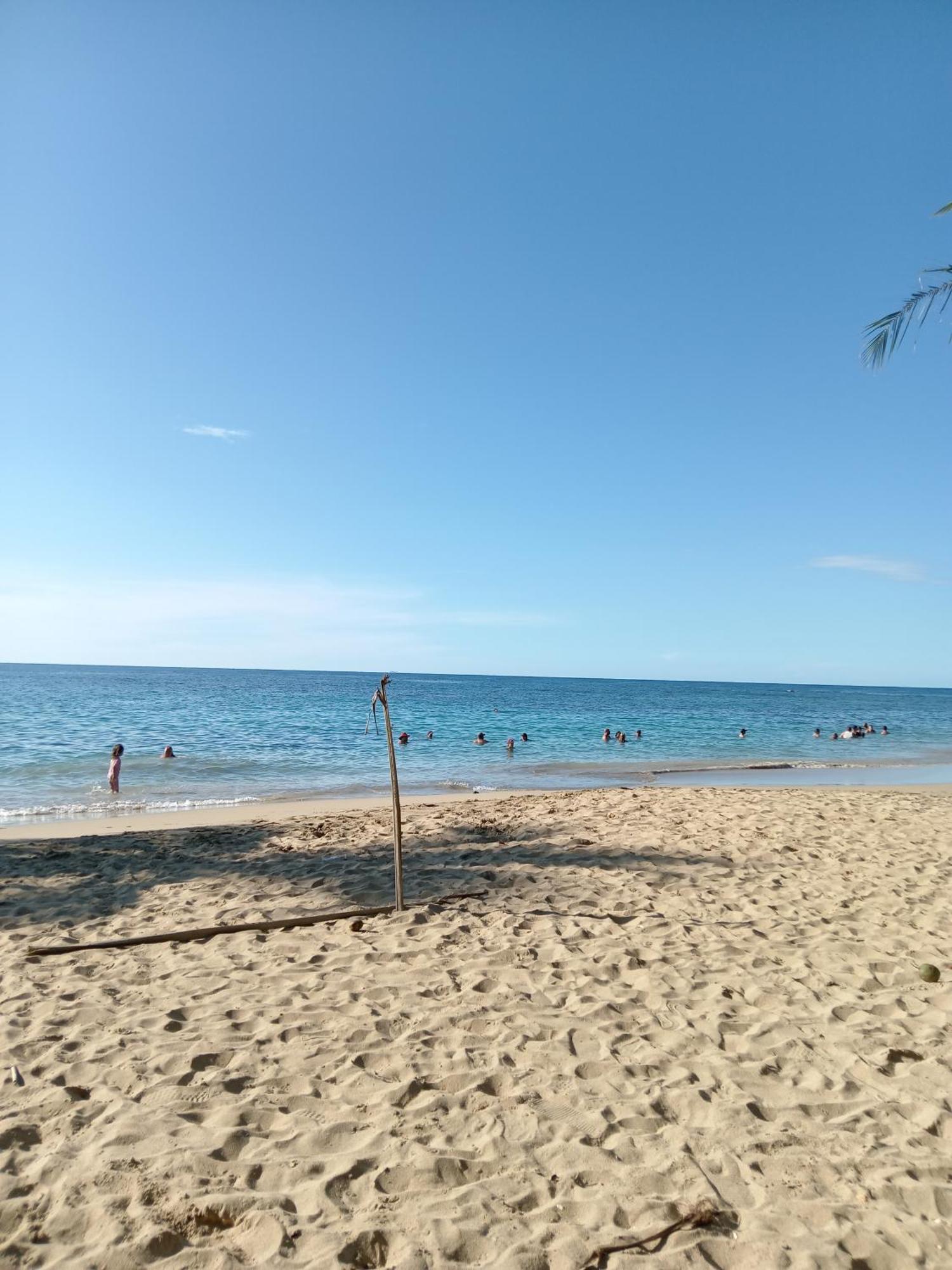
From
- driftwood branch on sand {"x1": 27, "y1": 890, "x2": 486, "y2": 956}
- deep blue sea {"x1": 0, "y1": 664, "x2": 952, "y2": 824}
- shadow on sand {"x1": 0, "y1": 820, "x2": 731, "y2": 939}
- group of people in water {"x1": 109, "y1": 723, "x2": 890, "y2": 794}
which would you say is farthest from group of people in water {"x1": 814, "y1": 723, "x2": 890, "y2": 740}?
driftwood branch on sand {"x1": 27, "y1": 890, "x2": 486, "y2": 956}

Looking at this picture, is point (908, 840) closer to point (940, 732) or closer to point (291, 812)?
point (291, 812)

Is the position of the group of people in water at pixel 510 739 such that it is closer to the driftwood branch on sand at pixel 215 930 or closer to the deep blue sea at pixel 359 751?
the deep blue sea at pixel 359 751

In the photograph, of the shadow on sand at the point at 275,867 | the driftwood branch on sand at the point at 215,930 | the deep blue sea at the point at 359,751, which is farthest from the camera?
the deep blue sea at the point at 359,751

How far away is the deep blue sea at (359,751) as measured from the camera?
54.2 feet

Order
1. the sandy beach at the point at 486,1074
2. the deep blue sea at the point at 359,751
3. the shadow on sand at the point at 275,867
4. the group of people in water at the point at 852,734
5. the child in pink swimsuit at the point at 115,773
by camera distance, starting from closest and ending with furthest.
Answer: the sandy beach at the point at 486,1074
the shadow on sand at the point at 275,867
the child in pink swimsuit at the point at 115,773
the deep blue sea at the point at 359,751
the group of people in water at the point at 852,734

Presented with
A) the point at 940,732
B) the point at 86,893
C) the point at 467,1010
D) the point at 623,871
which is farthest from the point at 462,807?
the point at 940,732

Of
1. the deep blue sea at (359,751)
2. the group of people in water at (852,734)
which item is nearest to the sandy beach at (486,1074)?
the deep blue sea at (359,751)

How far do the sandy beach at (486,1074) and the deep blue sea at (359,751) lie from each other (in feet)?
30.5

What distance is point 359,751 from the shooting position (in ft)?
76.6

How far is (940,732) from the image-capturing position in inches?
1524

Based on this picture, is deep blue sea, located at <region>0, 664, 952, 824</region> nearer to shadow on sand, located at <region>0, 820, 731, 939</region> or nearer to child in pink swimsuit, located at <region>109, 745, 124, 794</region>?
child in pink swimsuit, located at <region>109, 745, 124, 794</region>

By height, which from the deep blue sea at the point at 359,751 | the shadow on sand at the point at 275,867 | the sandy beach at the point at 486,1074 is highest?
the sandy beach at the point at 486,1074

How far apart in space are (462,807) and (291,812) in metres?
3.13

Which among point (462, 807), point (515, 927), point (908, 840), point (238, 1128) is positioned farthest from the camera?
point (462, 807)
